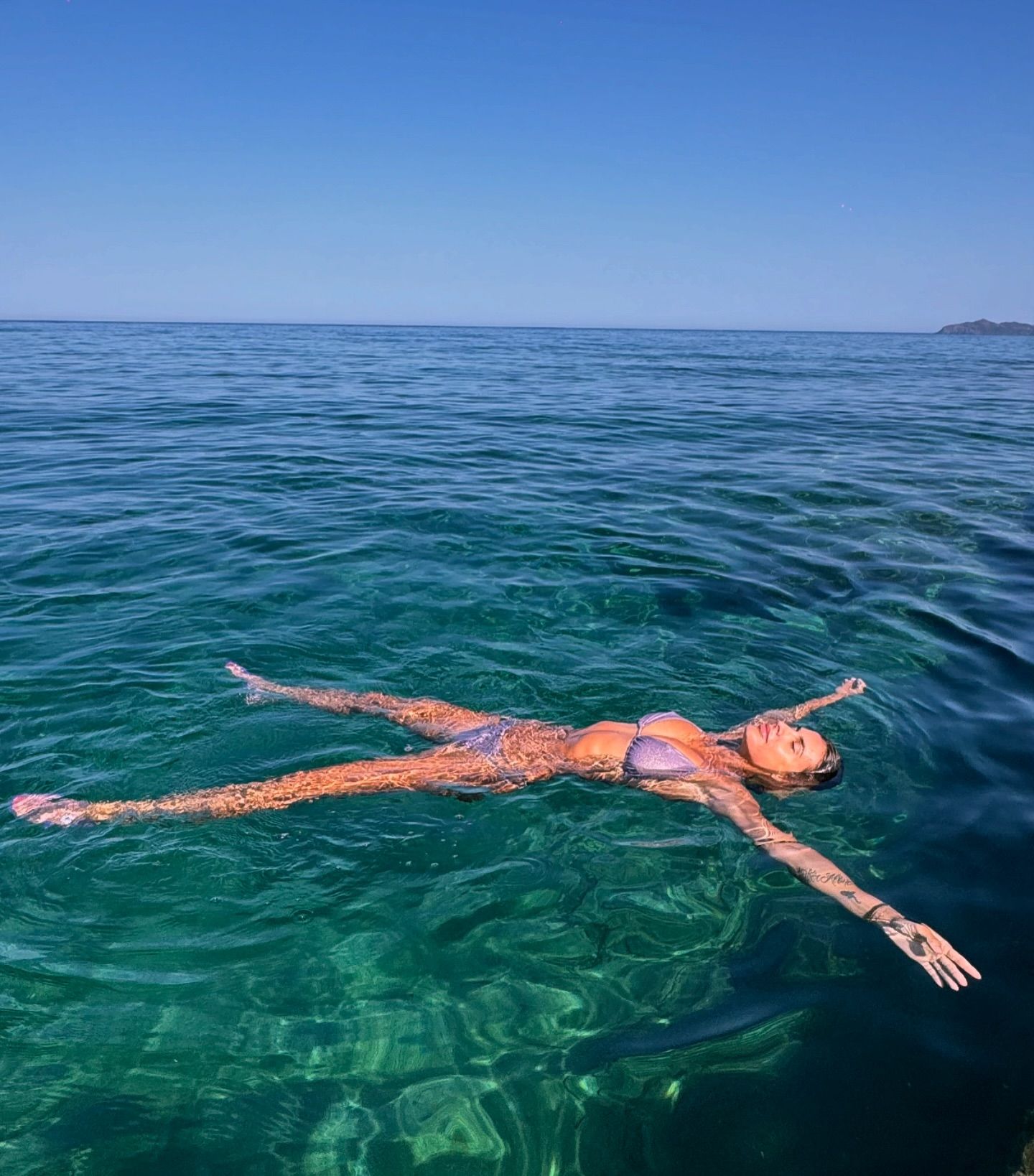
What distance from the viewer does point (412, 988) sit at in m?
3.86

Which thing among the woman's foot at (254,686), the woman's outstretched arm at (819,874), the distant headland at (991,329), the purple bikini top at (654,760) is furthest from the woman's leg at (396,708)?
the distant headland at (991,329)

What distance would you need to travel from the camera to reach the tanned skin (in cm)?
469

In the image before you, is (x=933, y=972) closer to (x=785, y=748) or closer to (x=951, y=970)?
(x=951, y=970)

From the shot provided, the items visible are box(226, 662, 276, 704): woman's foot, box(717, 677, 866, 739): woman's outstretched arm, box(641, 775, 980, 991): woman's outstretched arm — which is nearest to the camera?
box(641, 775, 980, 991): woman's outstretched arm

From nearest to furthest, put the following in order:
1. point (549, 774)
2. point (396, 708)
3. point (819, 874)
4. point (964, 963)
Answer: point (964, 963) → point (819, 874) → point (549, 774) → point (396, 708)

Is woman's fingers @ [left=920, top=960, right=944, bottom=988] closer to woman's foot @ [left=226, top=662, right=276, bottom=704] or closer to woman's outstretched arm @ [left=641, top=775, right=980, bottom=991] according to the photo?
woman's outstretched arm @ [left=641, top=775, right=980, bottom=991]

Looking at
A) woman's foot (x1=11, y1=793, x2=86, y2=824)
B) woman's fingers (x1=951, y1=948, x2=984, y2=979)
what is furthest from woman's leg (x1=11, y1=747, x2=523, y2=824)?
woman's fingers (x1=951, y1=948, x2=984, y2=979)

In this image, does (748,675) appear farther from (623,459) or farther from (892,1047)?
(623,459)

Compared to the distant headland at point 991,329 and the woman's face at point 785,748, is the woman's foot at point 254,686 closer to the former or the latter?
the woman's face at point 785,748

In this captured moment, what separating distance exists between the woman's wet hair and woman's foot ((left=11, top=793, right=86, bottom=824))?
13.9 feet

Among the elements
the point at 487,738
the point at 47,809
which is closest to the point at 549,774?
the point at 487,738

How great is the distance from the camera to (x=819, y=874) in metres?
4.39

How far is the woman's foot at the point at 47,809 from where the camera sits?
15.3ft

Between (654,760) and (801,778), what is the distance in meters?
0.96
